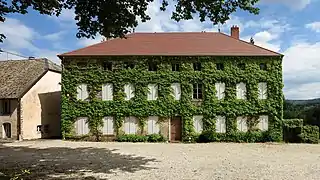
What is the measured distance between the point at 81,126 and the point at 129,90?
520cm

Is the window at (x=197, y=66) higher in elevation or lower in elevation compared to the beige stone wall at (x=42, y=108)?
higher

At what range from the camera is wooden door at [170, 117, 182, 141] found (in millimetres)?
31641

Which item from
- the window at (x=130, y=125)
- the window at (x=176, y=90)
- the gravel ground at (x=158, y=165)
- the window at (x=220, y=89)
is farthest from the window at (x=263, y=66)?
the window at (x=130, y=125)

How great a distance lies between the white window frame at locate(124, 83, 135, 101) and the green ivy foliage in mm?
309

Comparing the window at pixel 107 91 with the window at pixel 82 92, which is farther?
the window at pixel 82 92

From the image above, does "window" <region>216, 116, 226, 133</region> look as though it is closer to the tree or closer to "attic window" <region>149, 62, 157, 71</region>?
Answer: "attic window" <region>149, 62, 157, 71</region>

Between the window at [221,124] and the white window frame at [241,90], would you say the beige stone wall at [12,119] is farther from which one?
the white window frame at [241,90]

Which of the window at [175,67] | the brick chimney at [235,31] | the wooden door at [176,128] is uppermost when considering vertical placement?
the brick chimney at [235,31]

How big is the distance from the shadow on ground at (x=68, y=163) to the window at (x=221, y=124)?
1174 centimetres

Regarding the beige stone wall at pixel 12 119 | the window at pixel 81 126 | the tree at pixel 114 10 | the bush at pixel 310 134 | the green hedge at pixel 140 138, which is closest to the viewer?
the tree at pixel 114 10

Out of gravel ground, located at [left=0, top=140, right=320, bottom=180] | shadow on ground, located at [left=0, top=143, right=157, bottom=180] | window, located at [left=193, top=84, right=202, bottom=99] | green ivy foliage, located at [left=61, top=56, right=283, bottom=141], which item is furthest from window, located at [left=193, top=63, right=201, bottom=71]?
shadow on ground, located at [left=0, top=143, right=157, bottom=180]

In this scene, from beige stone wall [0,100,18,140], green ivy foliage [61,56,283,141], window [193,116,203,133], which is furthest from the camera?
beige stone wall [0,100,18,140]

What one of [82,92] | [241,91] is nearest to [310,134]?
[241,91]

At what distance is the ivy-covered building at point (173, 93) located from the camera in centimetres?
3138
